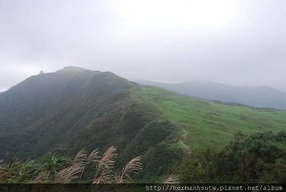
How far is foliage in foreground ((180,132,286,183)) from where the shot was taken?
25297 mm

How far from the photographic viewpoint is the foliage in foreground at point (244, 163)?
25297 mm

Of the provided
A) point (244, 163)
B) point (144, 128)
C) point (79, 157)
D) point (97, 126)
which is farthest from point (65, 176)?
point (97, 126)

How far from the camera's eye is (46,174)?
17.5 feet

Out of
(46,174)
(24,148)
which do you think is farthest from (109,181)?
(24,148)

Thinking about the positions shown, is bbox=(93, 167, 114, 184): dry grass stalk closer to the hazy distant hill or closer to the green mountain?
the green mountain

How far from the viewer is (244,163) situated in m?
27.8

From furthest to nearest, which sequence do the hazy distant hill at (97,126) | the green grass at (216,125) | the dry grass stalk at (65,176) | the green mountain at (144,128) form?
the hazy distant hill at (97,126) < the green grass at (216,125) < the green mountain at (144,128) < the dry grass stalk at (65,176)

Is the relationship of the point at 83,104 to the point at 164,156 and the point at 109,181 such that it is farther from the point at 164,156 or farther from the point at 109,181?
the point at 109,181

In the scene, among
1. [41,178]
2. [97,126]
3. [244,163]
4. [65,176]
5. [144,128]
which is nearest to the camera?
[65,176]

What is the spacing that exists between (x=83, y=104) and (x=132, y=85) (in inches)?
1080

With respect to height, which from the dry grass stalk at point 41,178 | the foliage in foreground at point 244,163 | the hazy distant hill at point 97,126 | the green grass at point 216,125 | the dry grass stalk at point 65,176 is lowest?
the hazy distant hill at point 97,126

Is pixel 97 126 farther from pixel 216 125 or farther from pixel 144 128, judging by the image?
pixel 216 125

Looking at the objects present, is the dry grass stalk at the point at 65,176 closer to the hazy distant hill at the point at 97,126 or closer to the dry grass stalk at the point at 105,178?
the dry grass stalk at the point at 105,178

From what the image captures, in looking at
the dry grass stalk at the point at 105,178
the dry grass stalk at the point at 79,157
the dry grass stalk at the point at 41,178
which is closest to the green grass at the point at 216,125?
the dry grass stalk at the point at 79,157
